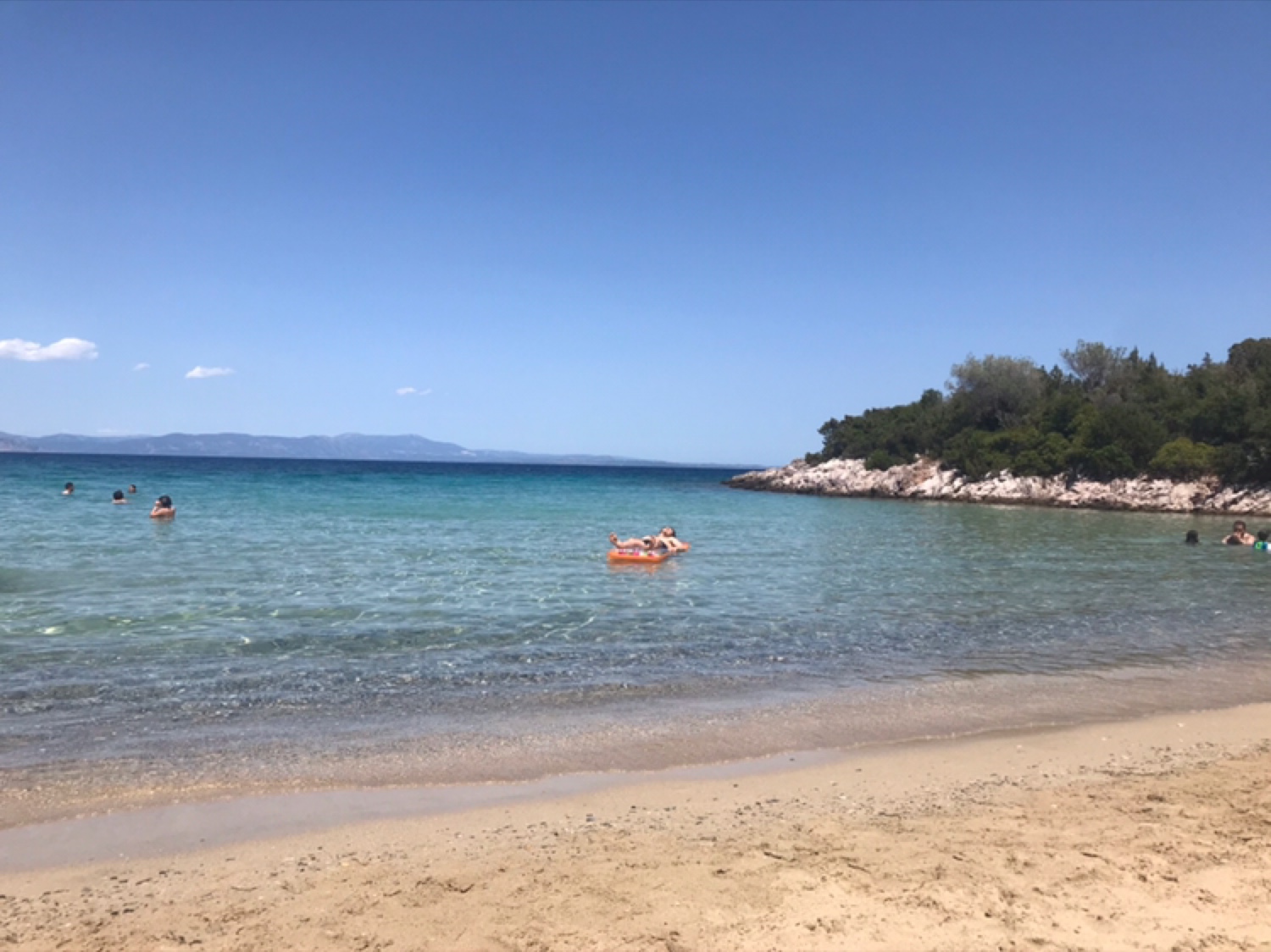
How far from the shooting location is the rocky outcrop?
45.1m

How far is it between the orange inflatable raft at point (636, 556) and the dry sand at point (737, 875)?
544 inches

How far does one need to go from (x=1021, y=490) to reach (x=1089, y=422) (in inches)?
227

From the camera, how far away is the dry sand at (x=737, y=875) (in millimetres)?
4230

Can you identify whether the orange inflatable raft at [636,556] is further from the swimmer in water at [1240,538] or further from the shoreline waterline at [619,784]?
the swimmer in water at [1240,538]

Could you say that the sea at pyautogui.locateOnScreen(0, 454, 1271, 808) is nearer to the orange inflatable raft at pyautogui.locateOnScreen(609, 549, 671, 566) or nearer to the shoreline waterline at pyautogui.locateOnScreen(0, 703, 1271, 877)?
the shoreline waterline at pyautogui.locateOnScreen(0, 703, 1271, 877)

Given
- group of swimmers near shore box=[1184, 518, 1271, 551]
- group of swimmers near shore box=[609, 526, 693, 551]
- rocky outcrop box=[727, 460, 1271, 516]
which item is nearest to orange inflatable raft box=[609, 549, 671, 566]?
group of swimmers near shore box=[609, 526, 693, 551]

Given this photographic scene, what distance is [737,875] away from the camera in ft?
15.9

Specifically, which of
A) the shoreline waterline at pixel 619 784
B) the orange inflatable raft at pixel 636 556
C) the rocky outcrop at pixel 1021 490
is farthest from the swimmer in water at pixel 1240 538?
the shoreline waterline at pixel 619 784

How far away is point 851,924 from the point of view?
427 cm

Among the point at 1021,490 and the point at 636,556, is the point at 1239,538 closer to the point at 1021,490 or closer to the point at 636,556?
the point at 636,556

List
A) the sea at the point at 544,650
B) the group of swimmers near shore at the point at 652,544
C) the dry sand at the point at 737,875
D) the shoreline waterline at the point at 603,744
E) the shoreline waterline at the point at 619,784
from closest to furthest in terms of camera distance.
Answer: the dry sand at the point at 737,875 < the shoreline waterline at the point at 619,784 < the shoreline waterline at the point at 603,744 < the sea at the point at 544,650 < the group of swimmers near shore at the point at 652,544

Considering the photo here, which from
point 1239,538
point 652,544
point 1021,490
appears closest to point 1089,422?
point 1021,490

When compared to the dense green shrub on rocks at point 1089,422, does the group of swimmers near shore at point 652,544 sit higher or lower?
lower

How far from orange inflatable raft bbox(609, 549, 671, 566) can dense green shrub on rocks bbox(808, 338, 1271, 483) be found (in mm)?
39049
